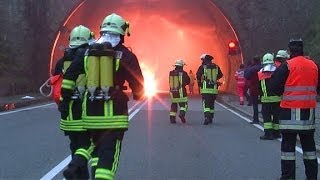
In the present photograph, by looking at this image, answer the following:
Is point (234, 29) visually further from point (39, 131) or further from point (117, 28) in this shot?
point (117, 28)

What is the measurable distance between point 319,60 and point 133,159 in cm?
1908

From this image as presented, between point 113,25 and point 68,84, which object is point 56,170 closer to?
point 68,84

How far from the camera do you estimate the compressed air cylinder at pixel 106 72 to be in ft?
19.0

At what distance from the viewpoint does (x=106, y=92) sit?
19.2 feet

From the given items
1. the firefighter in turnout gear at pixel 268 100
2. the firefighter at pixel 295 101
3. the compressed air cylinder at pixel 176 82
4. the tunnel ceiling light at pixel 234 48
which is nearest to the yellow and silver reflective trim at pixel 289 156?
the firefighter at pixel 295 101

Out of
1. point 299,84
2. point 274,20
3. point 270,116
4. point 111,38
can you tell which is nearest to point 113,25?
point 111,38

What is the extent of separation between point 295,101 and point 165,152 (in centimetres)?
382

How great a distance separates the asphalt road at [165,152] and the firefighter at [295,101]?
93cm

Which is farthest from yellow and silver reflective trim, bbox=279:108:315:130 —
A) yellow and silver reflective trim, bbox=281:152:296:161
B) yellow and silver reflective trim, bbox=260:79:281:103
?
yellow and silver reflective trim, bbox=260:79:281:103

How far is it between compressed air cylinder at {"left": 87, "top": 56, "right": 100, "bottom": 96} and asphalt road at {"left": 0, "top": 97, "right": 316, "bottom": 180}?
2736 mm

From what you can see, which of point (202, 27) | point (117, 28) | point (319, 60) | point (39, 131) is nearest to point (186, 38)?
point (202, 27)

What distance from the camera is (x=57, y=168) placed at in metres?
9.05

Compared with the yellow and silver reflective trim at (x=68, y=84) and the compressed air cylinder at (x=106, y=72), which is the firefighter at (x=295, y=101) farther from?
the yellow and silver reflective trim at (x=68, y=84)

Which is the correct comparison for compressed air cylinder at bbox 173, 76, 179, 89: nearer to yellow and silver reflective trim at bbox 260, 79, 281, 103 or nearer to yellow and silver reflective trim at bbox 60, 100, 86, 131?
yellow and silver reflective trim at bbox 260, 79, 281, 103
